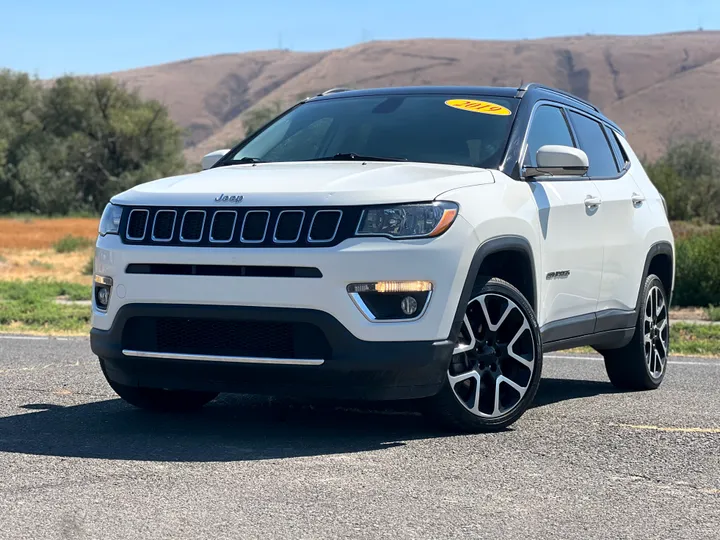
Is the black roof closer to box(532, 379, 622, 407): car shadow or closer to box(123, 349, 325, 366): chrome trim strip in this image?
box(532, 379, 622, 407): car shadow

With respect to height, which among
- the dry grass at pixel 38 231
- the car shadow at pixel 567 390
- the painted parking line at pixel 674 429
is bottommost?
the dry grass at pixel 38 231

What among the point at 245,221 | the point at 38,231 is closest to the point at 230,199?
the point at 245,221

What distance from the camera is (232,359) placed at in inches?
222

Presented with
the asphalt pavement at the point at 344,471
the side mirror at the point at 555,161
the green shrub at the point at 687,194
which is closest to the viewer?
the asphalt pavement at the point at 344,471

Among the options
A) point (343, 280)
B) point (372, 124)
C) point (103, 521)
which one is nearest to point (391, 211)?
point (343, 280)

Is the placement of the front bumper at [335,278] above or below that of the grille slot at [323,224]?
below

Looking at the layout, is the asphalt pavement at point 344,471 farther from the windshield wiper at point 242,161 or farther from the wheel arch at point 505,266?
the windshield wiper at point 242,161

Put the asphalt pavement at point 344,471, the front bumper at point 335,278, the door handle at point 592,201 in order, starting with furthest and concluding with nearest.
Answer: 1. the door handle at point 592,201
2. the front bumper at point 335,278
3. the asphalt pavement at point 344,471

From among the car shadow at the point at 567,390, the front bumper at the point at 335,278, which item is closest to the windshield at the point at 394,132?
the front bumper at the point at 335,278

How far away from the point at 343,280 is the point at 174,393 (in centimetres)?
171

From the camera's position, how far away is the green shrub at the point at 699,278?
1917cm

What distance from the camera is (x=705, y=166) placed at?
59312mm

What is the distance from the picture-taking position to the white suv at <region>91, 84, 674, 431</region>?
5.52 metres

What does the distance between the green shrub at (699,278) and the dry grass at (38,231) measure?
20918 mm
